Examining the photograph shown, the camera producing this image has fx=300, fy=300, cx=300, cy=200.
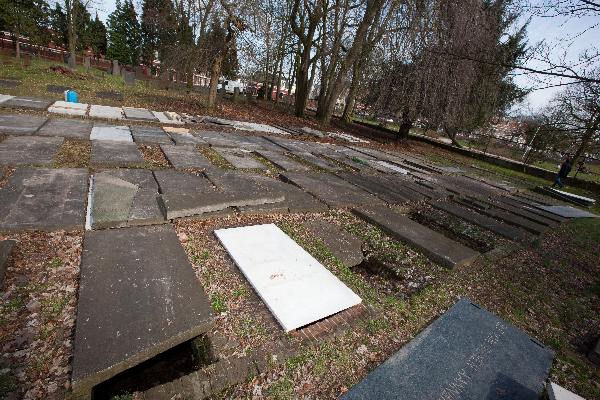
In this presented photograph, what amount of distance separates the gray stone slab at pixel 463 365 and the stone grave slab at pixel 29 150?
205 inches

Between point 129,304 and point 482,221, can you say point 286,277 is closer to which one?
point 129,304

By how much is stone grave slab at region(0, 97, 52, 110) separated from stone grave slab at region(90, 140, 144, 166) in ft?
11.1

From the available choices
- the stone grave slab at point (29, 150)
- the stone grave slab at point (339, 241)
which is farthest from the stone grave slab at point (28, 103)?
the stone grave slab at point (339, 241)

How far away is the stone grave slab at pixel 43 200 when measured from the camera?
9.76 feet

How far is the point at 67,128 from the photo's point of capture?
6.36 meters

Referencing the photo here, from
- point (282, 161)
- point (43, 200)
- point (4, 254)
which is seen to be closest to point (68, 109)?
point (282, 161)

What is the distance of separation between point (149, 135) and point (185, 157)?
6.15 ft

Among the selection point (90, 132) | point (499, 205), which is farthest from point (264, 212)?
point (499, 205)

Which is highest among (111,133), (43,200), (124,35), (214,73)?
(124,35)

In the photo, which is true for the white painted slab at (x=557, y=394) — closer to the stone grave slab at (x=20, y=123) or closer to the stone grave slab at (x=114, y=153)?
the stone grave slab at (x=114, y=153)

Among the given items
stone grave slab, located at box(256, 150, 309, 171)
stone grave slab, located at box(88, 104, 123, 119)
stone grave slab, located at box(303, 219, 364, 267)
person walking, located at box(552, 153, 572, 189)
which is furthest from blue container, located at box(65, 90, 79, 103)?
person walking, located at box(552, 153, 572, 189)

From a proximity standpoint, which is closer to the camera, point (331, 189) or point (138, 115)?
point (331, 189)

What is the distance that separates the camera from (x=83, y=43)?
3966cm

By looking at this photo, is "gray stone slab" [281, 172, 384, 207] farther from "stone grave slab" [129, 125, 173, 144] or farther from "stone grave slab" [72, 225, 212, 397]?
"stone grave slab" [129, 125, 173, 144]
